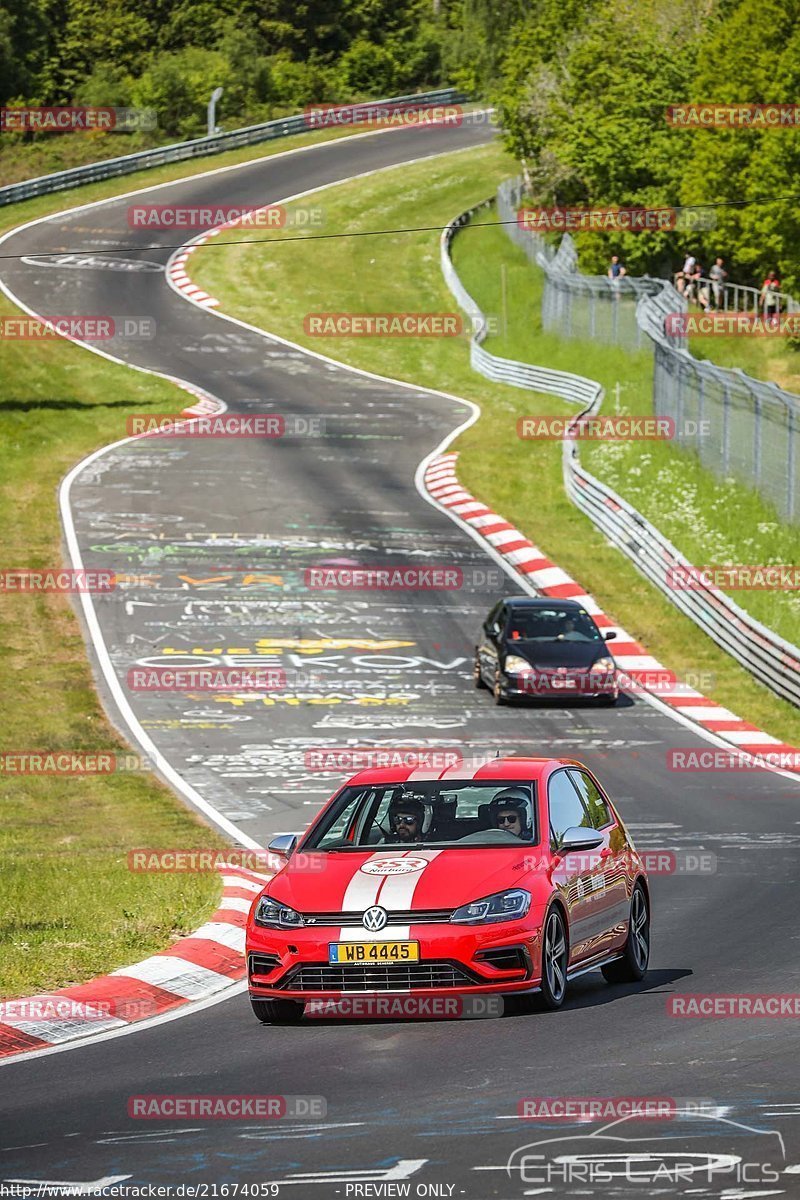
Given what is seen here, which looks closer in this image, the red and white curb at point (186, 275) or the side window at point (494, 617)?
the side window at point (494, 617)

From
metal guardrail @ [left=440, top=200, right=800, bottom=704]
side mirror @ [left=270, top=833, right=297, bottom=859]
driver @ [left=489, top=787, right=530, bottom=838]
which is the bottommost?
metal guardrail @ [left=440, top=200, right=800, bottom=704]

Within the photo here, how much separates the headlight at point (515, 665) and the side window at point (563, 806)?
15150 mm

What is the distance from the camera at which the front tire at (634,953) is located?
12.5 metres

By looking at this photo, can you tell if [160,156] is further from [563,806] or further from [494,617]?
[563,806]

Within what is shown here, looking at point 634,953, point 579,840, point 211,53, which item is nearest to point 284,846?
point 579,840

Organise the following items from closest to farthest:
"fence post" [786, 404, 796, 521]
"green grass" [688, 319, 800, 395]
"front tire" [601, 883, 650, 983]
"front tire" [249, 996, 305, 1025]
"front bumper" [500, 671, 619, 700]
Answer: "front tire" [249, 996, 305, 1025] < "front tire" [601, 883, 650, 983] < "front bumper" [500, 671, 619, 700] < "fence post" [786, 404, 796, 521] < "green grass" [688, 319, 800, 395]

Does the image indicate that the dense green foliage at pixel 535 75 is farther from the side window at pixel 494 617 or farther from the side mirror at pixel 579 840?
the side mirror at pixel 579 840

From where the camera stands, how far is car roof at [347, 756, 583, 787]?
12258 mm

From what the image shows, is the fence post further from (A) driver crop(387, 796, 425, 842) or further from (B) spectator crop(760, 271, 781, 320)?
(A) driver crop(387, 796, 425, 842)

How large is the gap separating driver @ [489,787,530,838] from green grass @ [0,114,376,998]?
119 inches

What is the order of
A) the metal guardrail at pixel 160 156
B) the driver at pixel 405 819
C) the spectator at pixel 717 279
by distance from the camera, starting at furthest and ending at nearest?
1. the metal guardrail at pixel 160 156
2. the spectator at pixel 717 279
3. the driver at pixel 405 819

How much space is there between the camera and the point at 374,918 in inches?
430

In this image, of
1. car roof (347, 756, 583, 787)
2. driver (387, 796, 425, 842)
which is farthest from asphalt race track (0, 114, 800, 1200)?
car roof (347, 756, 583, 787)

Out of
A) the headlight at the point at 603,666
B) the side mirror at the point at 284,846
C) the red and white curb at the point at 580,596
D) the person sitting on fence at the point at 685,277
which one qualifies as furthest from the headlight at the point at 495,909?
the person sitting on fence at the point at 685,277
